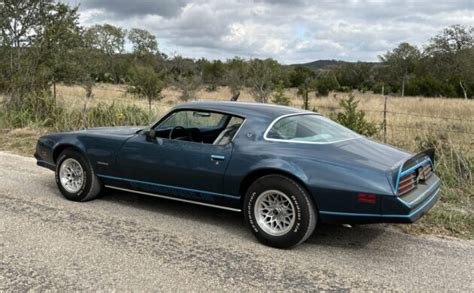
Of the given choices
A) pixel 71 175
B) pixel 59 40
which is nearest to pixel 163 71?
pixel 59 40

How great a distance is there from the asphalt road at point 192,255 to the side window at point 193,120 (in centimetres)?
103

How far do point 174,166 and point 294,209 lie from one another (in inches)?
57.4

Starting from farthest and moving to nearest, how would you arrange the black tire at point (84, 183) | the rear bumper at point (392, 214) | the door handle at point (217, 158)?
the black tire at point (84, 183), the door handle at point (217, 158), the rear bumper at point (392, 214)

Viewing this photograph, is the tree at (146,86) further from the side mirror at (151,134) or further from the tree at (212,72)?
the side mirror at (151,134)

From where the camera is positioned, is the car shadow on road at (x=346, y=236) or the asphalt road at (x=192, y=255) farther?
the car shadow on road at (x=346, y=236)

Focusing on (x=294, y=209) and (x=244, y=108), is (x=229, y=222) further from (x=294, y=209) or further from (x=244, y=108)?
(x=244, y=108)

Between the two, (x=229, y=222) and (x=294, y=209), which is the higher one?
(x=294, y=209)

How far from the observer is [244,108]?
5055 mm

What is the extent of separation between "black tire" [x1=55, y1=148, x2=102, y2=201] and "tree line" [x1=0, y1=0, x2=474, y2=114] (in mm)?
6847

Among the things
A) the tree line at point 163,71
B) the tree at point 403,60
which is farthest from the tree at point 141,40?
the tree at point 403,60

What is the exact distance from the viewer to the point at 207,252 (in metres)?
4.30

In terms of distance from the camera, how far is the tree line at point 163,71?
1438 centimetres

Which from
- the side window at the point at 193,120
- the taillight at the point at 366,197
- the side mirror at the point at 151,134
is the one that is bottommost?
the taillight at the point at 366,197

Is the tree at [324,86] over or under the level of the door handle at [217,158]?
over
